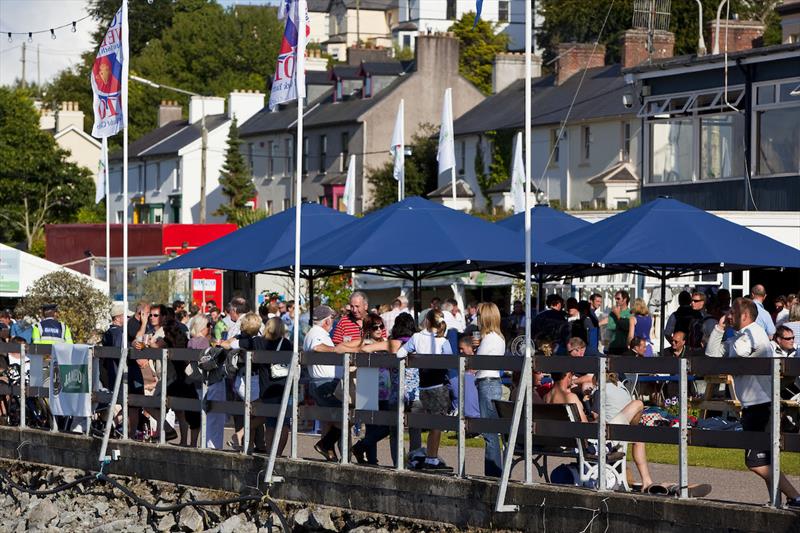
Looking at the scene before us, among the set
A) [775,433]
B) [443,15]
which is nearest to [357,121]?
[775,433]

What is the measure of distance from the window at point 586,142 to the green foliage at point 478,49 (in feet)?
100

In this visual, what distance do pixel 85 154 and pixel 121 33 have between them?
7070 cm

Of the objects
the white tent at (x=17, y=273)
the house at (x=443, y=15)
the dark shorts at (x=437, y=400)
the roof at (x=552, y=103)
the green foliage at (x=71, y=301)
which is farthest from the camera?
the house at (x=443, y=15)

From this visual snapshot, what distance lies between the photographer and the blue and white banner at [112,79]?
19.1 m

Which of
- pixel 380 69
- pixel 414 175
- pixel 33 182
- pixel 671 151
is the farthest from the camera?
pixel 33 182

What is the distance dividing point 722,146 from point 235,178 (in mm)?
39328

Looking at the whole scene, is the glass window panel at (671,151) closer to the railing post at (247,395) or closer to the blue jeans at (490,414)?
the railing post at (247,395)

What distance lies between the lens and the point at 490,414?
13.8 m

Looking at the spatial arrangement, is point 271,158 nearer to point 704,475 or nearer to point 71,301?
point 71,301

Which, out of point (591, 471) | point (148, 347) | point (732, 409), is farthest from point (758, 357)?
point (148, 347)

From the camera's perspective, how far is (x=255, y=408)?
1565 centimetres

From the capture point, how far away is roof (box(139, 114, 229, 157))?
7362 centimetres

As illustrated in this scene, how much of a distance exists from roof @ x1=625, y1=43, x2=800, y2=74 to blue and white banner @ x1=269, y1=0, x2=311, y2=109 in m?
14.6

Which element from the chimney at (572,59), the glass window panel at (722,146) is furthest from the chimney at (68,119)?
the glass window panel at (722,146)
